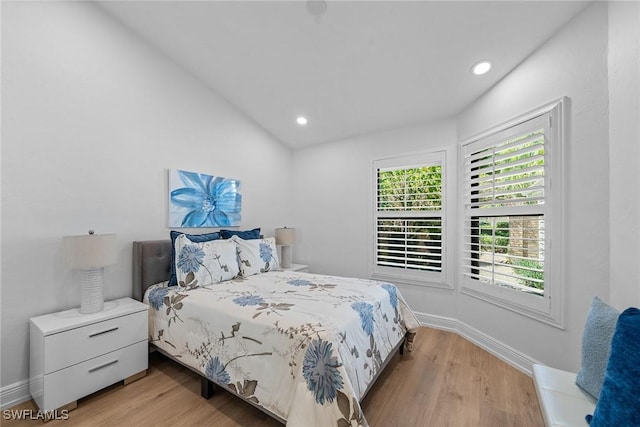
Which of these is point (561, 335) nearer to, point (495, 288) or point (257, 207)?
point (495, 288)

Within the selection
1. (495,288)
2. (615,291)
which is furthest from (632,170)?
(495,288)

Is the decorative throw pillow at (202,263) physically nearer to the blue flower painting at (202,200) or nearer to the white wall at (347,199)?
the blue flower painting at (202,200)

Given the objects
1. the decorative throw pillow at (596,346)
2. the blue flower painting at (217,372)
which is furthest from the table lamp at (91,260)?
the decorative throw pillow at (596,346)

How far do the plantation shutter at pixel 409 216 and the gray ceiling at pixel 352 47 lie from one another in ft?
2.09

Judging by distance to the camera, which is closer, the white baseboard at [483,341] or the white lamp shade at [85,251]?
the white lamp shade at [85,251]

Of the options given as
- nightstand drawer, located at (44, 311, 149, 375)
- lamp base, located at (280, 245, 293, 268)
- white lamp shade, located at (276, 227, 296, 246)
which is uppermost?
white lamp shade, located at (276, 227, 296, 246)

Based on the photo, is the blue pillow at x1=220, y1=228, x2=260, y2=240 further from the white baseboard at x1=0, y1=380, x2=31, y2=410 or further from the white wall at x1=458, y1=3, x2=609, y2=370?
the white wall at x1=458, y1=3, x2=609, y2=370

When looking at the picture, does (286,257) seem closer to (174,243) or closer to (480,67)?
(174,243)

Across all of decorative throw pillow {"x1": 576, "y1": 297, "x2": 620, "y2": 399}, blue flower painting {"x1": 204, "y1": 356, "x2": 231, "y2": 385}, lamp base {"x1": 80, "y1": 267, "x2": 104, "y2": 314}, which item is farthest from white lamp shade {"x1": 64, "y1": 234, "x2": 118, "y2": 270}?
decorative throw pillow {"x1": 576, "y1": 297, "x2": 620, "y2": 399}

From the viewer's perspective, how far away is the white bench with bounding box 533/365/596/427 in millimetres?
1086

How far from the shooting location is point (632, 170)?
1.34m

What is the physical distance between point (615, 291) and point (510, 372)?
1.09 m

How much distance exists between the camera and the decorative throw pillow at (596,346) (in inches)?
46.3

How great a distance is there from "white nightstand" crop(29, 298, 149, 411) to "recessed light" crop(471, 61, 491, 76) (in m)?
3.39
